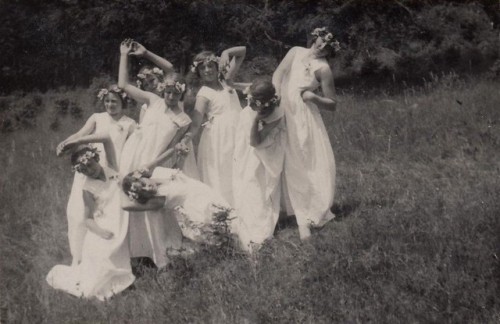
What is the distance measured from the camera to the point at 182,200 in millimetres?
5637

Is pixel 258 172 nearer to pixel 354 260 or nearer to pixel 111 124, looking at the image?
pixel 354 260

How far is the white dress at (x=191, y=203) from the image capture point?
18.0 feet

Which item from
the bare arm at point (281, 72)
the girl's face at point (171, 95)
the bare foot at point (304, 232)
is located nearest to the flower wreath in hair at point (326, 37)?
the bare arm at point (281, 72)

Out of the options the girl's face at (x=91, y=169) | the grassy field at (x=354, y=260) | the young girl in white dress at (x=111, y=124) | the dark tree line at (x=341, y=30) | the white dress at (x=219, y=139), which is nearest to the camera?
the grassy field at (x=354, y=260)

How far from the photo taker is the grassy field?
4305 millimetres

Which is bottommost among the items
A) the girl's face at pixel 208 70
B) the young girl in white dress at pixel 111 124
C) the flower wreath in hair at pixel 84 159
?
the flower wreath in hair at pixel 84 159

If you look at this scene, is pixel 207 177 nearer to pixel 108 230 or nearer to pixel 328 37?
pixel 108 230

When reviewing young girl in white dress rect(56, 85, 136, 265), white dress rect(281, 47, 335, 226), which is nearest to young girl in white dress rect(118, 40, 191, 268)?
young girl in white dress rect(56, 85, 136, 265)

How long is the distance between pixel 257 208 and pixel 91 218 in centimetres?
168

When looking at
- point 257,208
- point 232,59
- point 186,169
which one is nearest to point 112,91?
point 186,169

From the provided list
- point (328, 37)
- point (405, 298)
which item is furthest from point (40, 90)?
point (405, 298)

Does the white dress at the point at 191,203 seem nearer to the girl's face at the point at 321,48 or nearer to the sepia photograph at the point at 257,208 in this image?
the sepia photograph at the point at 257,208

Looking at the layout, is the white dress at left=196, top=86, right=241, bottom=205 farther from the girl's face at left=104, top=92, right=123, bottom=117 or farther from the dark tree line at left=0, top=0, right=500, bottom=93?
the dark tree line at left=0, top=0, right=500, bottom=93

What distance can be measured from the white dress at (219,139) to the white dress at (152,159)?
15.5 inches
